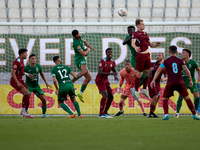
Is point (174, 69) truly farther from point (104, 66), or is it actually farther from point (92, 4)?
point (92, 4)

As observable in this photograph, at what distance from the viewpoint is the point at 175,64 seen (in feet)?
20.8

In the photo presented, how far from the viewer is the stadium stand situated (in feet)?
44.6

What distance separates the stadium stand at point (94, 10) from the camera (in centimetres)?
1359

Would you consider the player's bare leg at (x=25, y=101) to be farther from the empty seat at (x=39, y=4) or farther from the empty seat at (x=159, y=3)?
the empty seat at (x=159, y=3)

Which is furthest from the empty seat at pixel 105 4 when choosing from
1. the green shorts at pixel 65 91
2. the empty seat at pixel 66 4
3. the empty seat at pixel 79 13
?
the green shorts at pixel 65 91

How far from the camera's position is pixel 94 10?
13742 mm

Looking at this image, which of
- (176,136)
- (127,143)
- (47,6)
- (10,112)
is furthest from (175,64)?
(47,6)

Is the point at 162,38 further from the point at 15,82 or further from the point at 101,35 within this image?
the point at 15,82

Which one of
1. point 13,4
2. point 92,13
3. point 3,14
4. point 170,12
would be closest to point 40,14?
point 13,4

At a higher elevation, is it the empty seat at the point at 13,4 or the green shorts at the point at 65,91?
the empty seat at the point at 13,4

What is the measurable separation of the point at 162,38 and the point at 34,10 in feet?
20.4

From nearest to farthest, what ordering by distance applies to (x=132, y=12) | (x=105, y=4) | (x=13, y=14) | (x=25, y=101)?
1. (x=25, y=101)
2. (x=13, y=14)
3. (x=132, y=12)
4. (x=105, y=4)

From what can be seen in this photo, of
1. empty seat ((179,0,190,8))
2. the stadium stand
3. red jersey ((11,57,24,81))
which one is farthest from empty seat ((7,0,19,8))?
empty seat ((179,0,190,8))

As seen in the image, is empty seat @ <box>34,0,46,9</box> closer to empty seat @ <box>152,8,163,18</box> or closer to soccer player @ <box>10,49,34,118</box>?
empty seat @ <box>152,8,163,18</box>
